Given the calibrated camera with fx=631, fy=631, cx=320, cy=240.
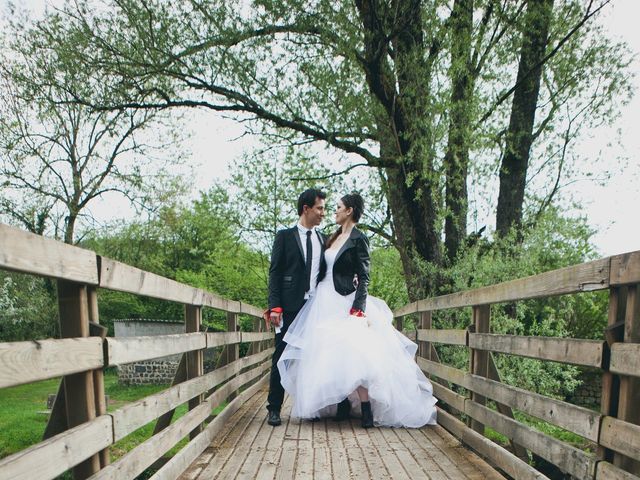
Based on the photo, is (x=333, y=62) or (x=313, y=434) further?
(x=333, y=62)

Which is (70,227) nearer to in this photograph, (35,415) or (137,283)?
(35,415)

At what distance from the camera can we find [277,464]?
386 centimetres

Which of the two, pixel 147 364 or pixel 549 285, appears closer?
pixel 549 285

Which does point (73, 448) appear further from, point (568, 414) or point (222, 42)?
point (222, 42)

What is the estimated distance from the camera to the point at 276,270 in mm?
5227

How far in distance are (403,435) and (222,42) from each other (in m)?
5.99

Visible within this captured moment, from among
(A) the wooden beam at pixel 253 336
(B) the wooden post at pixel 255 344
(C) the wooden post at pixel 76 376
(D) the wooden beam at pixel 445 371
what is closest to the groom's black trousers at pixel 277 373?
(A) the wooden beam at pixel 253 336

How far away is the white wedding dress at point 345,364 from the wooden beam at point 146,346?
46.7 inches

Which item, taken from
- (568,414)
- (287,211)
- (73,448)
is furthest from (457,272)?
(287,211)

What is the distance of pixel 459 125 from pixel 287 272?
366 centimetres

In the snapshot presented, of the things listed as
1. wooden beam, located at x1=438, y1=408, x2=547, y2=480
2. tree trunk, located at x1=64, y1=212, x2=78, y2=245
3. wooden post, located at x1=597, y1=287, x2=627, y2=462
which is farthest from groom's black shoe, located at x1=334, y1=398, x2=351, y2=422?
tree trunk, located at x1=64, y1=212, x2=78, y2=245

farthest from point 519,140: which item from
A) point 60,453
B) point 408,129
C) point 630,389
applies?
point 60,453

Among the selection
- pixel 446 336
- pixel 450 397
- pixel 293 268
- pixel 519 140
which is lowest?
pixel 450 397

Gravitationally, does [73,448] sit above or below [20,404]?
above
